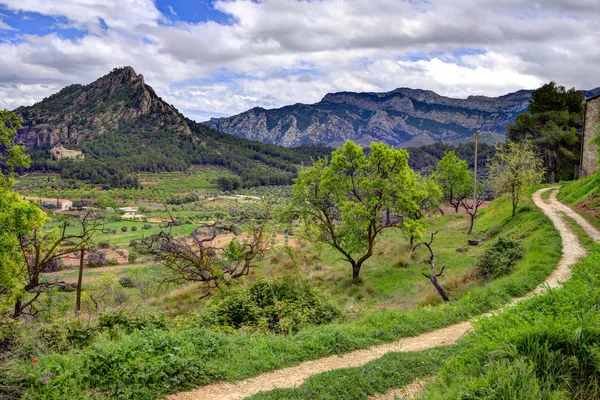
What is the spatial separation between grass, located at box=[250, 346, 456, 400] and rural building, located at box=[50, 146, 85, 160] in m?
152

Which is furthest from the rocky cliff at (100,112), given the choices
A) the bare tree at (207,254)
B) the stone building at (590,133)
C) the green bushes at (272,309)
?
the green bushes at (272,309)

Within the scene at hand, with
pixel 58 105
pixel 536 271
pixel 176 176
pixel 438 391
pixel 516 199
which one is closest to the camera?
pixel 438 391

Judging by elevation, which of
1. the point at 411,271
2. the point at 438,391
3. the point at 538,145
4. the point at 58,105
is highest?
the point at 58,105

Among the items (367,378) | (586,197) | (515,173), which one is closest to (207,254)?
(367,378)

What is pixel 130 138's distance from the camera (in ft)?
525

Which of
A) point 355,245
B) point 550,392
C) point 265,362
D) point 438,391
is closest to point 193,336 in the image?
point 265,362

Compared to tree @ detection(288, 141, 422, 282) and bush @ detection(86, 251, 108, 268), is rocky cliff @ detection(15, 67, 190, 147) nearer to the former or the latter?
bush @ detection(86, 251, 108, 268)

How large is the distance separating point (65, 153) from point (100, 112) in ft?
136

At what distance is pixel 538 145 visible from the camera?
45312mm

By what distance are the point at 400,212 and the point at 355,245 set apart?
368 centimetres

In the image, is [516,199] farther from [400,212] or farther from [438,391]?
[438,391]

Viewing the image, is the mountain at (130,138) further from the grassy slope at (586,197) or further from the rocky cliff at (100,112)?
the grassy slope at (586,197)

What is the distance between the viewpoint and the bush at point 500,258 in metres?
15.3

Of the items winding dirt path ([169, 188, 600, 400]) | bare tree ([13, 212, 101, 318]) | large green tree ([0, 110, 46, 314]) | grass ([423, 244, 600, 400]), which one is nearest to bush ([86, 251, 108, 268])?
bare tree ([13, 212, 101, 318])
